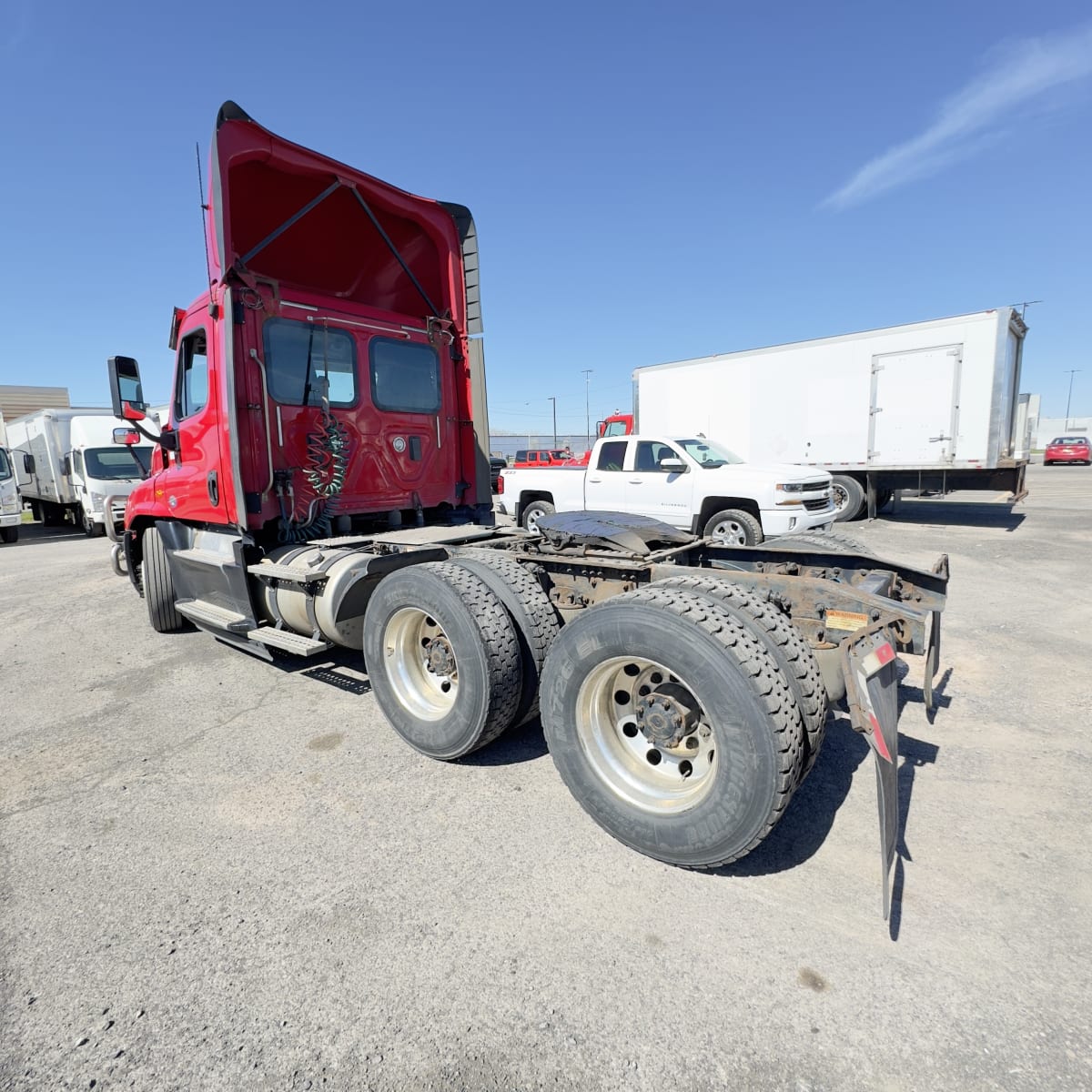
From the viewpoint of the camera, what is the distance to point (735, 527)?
8.99 meters

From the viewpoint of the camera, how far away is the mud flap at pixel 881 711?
2121mm

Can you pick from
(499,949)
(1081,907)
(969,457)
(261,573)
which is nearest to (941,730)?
(1081,907)

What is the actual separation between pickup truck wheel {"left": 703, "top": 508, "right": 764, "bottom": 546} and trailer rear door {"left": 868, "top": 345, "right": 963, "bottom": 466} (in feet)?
17.3

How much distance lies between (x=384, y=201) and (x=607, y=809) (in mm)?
4897

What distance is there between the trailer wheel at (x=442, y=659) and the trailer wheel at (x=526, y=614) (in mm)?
54

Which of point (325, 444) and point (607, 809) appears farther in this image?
point (325, 444)

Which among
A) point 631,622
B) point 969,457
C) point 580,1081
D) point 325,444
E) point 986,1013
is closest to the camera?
point 580,1081

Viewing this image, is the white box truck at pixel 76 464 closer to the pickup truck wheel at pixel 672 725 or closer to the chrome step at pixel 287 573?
the chrome step at pixel 287 573

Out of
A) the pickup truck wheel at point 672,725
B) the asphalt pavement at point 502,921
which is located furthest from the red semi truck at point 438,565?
the asphalt pavement at point 502,921

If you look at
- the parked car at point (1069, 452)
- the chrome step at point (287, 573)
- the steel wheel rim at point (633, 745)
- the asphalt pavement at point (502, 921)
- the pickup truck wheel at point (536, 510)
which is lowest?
the asphalt pavement at point (502, 921)

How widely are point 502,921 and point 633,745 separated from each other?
884 mm

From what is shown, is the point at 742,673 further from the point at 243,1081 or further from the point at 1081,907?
the point at 243,1081

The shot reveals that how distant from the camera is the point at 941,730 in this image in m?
3.65

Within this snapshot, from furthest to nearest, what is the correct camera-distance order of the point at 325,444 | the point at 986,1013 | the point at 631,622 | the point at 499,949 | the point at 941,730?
the point at 325,444, the point at 941,730, the point at 631,622, the point at 499,949, the point at 986,1013
